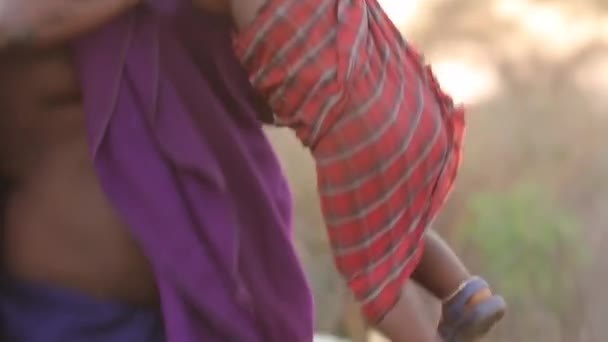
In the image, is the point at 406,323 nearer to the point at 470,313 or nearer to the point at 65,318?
the point at 470,313

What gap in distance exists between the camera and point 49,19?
61cm

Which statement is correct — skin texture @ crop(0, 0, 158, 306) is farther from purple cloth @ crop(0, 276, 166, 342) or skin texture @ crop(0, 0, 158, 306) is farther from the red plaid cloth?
the red plaid cloth

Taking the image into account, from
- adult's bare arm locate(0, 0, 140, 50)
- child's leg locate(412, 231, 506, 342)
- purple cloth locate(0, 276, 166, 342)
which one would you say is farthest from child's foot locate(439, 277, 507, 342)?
adult's bare arm locate(0, 0, 140, 50)

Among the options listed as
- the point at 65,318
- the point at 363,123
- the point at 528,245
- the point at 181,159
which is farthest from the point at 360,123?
the point at 528,245

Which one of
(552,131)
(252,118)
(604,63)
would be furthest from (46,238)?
(604,63)

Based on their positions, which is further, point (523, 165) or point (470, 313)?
point (523, 165)

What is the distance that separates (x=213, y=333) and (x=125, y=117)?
16cm

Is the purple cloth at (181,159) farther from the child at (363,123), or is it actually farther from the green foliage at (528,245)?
the green foliage at (528,245)

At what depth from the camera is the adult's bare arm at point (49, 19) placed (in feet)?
1.97

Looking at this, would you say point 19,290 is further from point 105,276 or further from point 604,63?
point 604,63

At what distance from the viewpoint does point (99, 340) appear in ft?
2.23

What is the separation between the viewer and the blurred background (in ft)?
5.05

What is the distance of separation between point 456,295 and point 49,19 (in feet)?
1.25

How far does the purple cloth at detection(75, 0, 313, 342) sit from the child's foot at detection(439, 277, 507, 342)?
0.50 feet
